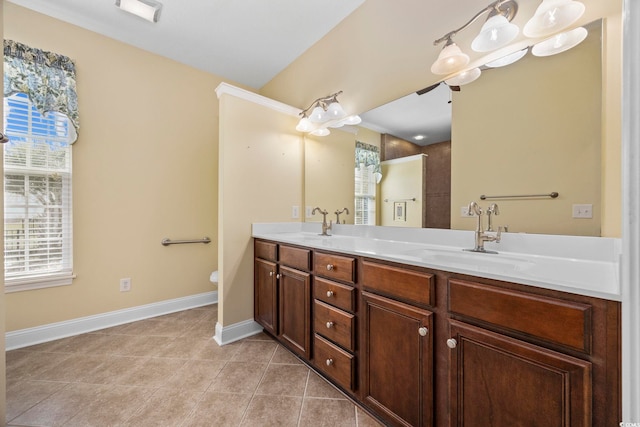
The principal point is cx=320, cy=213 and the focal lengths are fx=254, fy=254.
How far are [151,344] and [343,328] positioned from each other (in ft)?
5.44

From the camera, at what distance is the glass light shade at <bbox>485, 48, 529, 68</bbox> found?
4.09ft

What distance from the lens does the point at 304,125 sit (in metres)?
2.40

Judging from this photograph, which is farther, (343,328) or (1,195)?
(343,328)

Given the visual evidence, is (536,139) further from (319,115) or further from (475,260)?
(319,115)

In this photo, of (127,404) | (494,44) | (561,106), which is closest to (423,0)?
(494,44)

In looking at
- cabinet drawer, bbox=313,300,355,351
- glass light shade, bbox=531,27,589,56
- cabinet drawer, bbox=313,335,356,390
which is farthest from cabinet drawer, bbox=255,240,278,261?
glass light shade, bbox=531,27,589,56

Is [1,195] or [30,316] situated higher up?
[1,195]

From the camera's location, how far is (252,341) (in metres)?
2.12

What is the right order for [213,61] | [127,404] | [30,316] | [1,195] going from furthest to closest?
[213,61], [30,316], [127,404], [1,195]

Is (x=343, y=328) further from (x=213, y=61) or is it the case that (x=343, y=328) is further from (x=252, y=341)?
(x=213, y=61)

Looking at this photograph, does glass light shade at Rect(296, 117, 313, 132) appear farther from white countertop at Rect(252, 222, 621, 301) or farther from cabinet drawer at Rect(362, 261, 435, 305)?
cabinet drawer at Rect(362, 261, 435, 305)

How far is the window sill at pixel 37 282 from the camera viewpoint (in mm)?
1933

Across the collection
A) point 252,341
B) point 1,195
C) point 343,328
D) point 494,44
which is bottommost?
point 252,341

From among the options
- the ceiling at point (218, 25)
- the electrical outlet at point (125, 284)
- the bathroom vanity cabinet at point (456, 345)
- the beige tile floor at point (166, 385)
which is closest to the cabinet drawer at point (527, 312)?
the bathroom vanity cabinet at point (456, 345)
